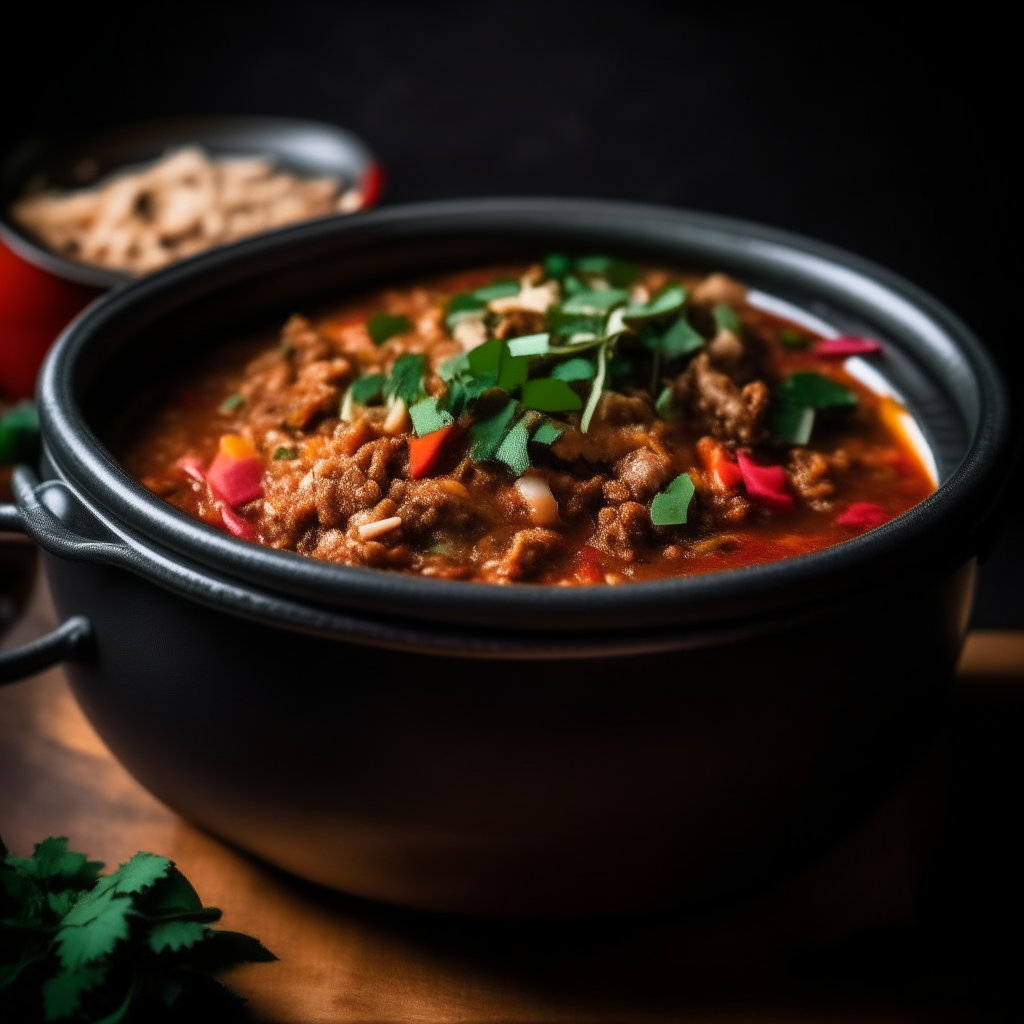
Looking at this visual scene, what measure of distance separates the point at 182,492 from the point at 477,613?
941 mm

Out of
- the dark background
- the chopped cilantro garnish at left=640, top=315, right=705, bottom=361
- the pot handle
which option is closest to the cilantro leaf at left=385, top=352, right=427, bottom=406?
the chopped cilantro garnish at left=640, top=315, right=705, bottom=361

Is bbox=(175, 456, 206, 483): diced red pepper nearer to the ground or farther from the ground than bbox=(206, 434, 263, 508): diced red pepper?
nearer to the ground

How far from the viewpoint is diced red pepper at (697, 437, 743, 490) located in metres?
2.48

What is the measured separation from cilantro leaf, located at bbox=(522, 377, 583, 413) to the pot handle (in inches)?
31.1

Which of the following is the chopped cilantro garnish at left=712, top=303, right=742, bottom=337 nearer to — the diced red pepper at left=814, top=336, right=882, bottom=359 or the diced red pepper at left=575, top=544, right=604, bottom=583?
the diced red pepper at left=814, top=336, right=882, bottom=359

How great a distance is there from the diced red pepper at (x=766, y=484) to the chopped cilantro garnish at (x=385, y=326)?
0.86 meters

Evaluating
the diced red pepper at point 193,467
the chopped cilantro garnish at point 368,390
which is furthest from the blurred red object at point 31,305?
the chopped cilantro garnish at point 368,390

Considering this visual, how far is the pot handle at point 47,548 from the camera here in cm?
210

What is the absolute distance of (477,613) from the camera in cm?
183

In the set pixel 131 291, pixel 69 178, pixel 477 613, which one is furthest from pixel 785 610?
pixel 69 178

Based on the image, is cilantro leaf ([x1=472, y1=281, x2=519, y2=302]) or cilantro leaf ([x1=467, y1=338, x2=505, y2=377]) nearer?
cilantro leaf ([x1=467, y1=338, x2=505, y2=377])

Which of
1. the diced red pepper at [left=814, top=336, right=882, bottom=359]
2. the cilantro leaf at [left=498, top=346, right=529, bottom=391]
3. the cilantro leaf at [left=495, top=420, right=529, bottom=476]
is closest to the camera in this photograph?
the cilantro leaf at [left=495, top=420, right=529, bottom=476]

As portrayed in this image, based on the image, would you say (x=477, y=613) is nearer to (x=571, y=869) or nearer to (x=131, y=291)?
(x=571, y=869)

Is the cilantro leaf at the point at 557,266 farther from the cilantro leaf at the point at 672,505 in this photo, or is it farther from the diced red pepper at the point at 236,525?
the diced red pepper at the point at 236,525
